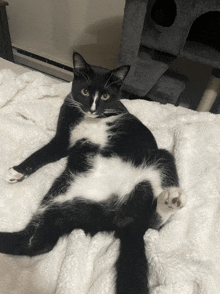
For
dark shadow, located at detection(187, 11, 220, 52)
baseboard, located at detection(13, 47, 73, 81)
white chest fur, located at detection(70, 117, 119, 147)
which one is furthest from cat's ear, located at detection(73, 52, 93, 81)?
baseboard, located at detection(13, 47, 73, 81)

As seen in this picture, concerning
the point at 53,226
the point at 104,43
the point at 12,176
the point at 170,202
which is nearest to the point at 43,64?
the point at 104,43

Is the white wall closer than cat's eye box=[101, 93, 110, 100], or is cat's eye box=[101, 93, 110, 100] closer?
cat's eye box=[101, 93, 110, 100]

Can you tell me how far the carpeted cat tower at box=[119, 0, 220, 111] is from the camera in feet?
3.31

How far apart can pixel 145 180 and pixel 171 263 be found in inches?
11.1

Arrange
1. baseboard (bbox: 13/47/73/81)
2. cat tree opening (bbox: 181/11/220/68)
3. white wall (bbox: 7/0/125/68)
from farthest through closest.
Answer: baseboard (bbox: 13/47/73/81), white wall (bbox: 7/0/125/68), cat tree opening (bbox: 181/11/220/68)

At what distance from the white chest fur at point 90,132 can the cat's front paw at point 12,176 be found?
237 mm

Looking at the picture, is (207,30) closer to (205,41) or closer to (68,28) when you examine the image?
(205,41)

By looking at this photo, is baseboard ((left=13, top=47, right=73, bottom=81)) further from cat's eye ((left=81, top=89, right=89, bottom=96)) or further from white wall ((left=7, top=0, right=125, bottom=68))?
cat's eye ((left=81, top=89, right=89, bottom=96))

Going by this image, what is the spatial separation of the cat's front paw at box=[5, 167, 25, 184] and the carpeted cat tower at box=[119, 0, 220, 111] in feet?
2.49

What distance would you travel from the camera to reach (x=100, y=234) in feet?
2.37

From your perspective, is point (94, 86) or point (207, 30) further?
point (207, 30)

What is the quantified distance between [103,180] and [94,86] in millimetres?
365

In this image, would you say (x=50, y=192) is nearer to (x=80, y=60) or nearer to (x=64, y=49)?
(x=80, y=60)

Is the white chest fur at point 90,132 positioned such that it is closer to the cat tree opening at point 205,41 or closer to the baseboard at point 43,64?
the cat tree opening at point 205,41
